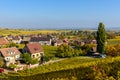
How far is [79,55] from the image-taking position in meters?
75.8

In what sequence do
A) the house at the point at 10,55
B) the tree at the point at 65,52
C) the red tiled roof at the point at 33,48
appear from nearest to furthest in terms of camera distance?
1. the house at the point at 10,55
2. the tree at the point at 65,52
3. the red tiled roof at the point at 33,48

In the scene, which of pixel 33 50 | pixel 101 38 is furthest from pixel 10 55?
pixel 101 38

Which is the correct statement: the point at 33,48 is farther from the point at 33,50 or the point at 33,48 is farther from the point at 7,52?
the point at 7,52

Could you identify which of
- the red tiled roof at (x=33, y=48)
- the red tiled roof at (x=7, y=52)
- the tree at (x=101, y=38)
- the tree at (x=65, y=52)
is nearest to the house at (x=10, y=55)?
the red tiled roof at (x=7, y=52)

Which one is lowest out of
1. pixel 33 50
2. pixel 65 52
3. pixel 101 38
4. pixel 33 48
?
pixel 65 52

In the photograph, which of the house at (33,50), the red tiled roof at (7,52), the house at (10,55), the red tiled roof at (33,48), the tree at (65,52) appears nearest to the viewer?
the house at (10,55)

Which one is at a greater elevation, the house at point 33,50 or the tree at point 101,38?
the tree at point 101,38

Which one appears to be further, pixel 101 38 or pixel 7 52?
pixel 101 38

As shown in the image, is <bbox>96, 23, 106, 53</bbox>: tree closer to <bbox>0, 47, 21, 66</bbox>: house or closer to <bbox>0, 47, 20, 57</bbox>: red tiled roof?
<bbox>0, 47, 21, 66</bbox>: house

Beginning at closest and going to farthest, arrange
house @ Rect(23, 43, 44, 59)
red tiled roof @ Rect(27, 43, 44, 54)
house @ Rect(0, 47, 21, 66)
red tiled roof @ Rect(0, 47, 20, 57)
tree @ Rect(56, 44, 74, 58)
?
house @ Rect(0, 47, 21, 66), red tiled roof @ Rect(0, 47, 20, 57), tree @ Rect(56, 44, 74, 58), house @ Rect(23, 43, 44, 59), red tiled roof @ Rect(27, 43, 44, 54)

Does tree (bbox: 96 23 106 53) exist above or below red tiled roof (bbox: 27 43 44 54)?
above

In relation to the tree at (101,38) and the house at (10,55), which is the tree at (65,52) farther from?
the house at (10,55)

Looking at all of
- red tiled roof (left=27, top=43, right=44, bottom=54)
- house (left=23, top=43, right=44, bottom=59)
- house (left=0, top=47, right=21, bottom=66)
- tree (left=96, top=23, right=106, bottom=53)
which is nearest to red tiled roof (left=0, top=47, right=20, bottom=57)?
house (left=0, top=47, right=21, bottom=66)

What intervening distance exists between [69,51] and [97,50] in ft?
32.6
